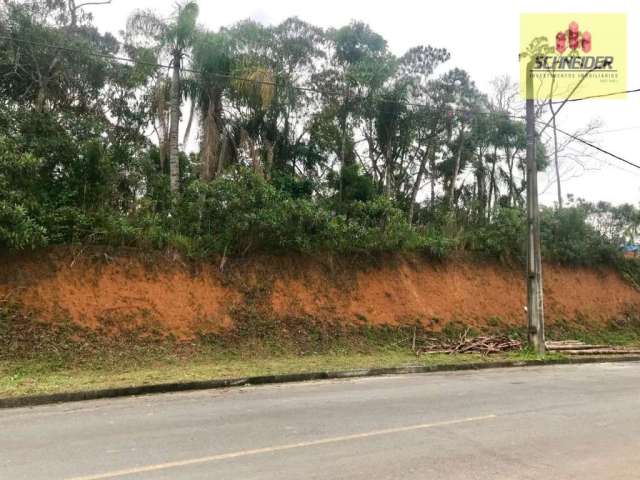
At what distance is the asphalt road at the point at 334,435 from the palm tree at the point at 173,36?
1005 cm

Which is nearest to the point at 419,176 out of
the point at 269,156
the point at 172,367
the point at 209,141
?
the point at 269,156

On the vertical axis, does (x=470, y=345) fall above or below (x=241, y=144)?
below

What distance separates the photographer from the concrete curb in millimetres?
8703

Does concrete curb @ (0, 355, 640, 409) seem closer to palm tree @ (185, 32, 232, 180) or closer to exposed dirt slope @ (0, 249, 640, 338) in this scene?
exposed dirt slope @ (0, 249, 640, 338)

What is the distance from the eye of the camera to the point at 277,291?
17000mm

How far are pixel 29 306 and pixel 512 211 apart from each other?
1876 centimetres

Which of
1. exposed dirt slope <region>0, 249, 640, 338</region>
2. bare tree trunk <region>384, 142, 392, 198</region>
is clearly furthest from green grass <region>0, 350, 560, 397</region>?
bare tree trunk <region>384, 142, 392, 198</region>

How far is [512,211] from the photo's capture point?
2309 centimetres

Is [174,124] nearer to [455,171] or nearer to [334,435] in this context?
[334,435]

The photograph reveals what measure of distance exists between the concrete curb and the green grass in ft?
0.82

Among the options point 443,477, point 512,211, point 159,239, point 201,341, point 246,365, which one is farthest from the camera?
point 512,211

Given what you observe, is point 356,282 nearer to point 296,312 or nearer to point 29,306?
point 296,312

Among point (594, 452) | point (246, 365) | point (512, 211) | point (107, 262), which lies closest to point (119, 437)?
point (594, 452)

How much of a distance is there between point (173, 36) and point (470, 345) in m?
13.4
